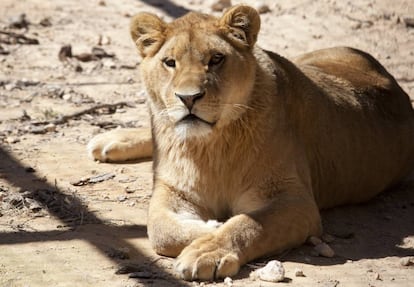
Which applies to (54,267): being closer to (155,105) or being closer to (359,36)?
(155,105)

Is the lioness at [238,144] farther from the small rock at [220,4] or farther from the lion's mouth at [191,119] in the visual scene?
the small rock at [220,4]

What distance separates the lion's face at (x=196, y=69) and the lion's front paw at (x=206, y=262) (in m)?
0.49

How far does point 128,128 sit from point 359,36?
96.3 inches

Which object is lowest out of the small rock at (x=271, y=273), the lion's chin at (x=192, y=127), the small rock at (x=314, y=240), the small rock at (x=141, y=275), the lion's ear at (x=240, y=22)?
the small rock at (x=141, y=275)

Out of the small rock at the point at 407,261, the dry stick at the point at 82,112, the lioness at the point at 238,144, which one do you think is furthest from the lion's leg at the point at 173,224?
the dry stick at the point at 82,112

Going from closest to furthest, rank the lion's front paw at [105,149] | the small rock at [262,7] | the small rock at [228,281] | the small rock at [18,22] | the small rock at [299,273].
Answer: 1. the small rock at [228,281]
2. the small rock at [299,273]
3. the lion's front paw at [105,149]
4. the small rock at [262,7]
5. the small rock at [18,22]

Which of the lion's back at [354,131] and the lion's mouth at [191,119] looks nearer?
the lion's mouth at [191,119]

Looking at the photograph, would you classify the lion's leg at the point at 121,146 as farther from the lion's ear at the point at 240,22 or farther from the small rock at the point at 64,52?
the small rock at the point at 64,52

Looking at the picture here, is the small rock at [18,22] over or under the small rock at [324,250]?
under

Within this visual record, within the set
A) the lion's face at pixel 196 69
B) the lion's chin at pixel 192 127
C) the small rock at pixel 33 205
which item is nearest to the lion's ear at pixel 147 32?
the lion's face at pixel 196 69

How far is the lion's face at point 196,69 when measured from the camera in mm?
3826

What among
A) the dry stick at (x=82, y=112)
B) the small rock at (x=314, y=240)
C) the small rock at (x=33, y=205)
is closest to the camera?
the small rock at (x=314, y=240)

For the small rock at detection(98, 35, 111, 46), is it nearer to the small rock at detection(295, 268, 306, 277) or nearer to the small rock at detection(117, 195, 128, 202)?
the small rock at detection(117, 195, 128, 202)

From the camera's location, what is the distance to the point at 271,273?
3.56m
